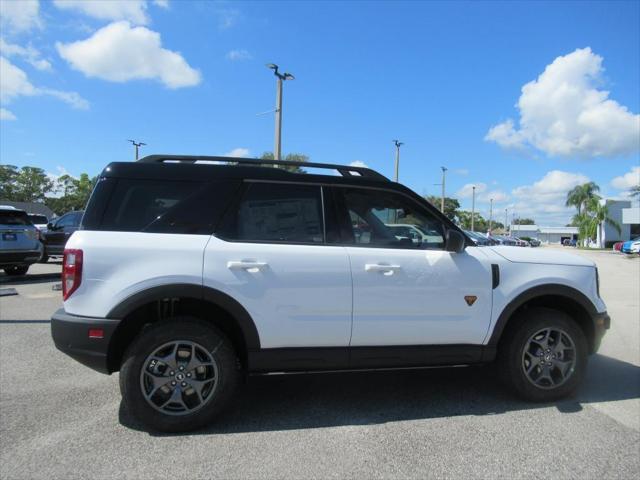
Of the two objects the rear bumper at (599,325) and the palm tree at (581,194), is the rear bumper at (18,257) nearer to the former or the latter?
the rear bumper at (599,325)

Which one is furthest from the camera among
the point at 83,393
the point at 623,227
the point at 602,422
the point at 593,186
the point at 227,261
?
the point at 593,186

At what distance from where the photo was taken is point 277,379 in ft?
15.5

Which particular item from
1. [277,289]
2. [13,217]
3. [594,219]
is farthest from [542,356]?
[594,219]

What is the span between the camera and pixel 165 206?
11.9ft

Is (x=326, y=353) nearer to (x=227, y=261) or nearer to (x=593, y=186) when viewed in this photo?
(x=227, y=261)

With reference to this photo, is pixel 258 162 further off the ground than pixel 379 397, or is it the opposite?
pixel 258 162

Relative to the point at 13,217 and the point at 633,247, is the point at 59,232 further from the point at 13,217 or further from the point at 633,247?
the point at 633,247

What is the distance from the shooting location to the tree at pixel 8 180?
99.7 m

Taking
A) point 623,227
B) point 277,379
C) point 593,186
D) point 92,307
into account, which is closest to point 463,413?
point 277,379

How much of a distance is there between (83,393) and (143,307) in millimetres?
1374

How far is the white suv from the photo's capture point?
343 centimetres

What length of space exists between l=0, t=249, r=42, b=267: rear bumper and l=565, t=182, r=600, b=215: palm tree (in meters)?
69.0

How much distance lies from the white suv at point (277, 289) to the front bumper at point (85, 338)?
0.01 meters

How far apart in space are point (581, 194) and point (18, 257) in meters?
71.3
